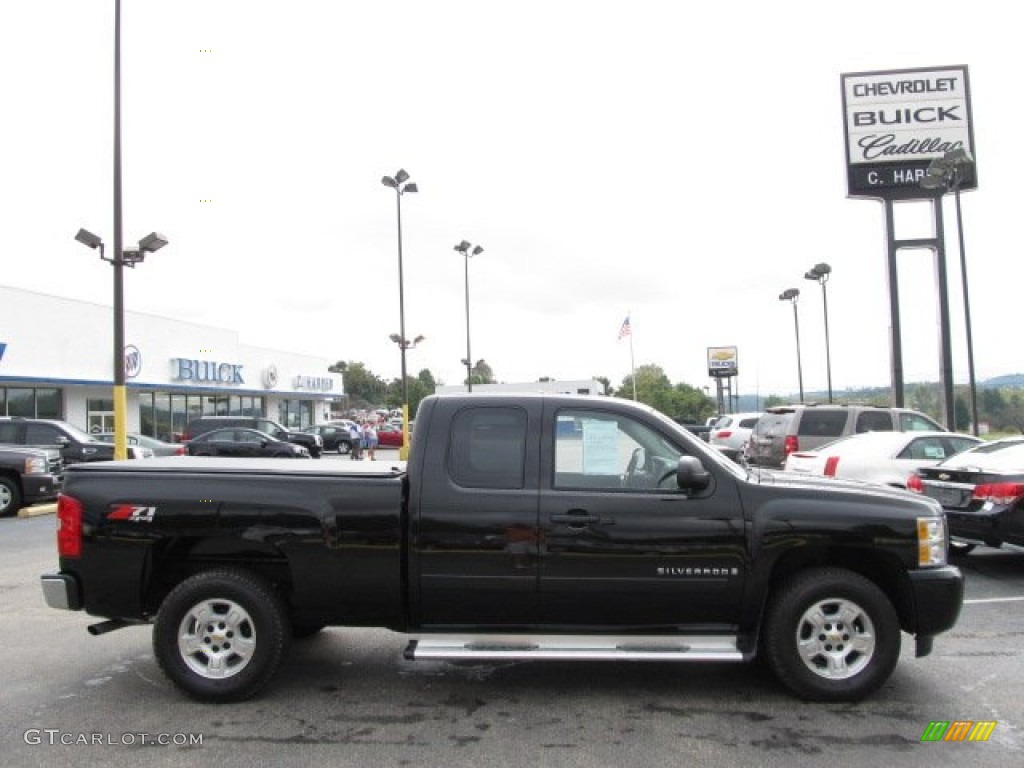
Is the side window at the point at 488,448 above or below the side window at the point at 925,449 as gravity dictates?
above

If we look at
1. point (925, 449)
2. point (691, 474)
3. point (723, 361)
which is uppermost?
point (723, 361)

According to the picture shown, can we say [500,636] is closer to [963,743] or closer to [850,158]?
[963,743]

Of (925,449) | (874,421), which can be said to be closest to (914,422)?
(874,421)

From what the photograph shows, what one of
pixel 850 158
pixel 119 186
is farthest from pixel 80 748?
pixel 850 158

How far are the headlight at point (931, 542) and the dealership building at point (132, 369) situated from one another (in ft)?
100

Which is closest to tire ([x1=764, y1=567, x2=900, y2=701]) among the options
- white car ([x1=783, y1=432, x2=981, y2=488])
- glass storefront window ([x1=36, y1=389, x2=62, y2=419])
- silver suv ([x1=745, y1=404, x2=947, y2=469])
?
white car ([x1=783, y1=432, x2=981, y2=488])

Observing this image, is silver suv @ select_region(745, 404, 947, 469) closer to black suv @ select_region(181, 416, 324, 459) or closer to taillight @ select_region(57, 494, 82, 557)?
taillight @ select_region(57, 494, 82, 557)

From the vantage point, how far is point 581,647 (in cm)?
474

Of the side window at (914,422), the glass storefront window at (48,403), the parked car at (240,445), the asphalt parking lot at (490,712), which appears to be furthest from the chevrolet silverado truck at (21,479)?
the glass storefront window at (48,403)

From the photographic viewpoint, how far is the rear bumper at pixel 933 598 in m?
4.84

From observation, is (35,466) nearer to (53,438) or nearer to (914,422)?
(53,438)

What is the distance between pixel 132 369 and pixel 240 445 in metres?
9.43

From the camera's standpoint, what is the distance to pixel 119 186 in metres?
17.0

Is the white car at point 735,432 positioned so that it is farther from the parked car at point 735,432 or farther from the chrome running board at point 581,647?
the chrome running board at point 581,647
